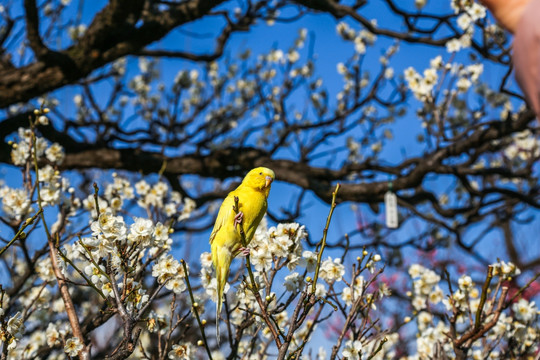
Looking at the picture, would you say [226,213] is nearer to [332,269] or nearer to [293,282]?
[293,282]

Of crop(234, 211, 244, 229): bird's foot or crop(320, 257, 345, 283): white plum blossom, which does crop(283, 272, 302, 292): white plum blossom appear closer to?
crop(320, 257, 345, 283): white plum blossom

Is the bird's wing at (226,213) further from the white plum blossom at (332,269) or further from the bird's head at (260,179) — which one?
the white plum blossom at (332,269)

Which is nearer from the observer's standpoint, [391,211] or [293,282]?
[293,282]

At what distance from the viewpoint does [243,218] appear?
1.29 meters

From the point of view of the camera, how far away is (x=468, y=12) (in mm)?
3701

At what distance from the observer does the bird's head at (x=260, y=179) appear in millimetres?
1309

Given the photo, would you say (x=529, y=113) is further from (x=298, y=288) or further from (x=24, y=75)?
(x=24, y=75)

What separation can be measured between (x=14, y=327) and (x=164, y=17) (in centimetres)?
291

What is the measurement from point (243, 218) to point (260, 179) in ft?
0.37

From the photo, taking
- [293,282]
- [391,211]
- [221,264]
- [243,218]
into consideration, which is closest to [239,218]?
[243,218]

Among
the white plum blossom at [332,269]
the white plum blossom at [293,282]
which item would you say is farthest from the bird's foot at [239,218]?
the white plum blossom at [332,269]

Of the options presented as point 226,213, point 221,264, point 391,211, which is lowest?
point 221,264

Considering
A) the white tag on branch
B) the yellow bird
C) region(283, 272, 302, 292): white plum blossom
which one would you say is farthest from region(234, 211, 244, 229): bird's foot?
the white tag on branch

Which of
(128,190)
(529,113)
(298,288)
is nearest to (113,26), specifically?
(128,190)
